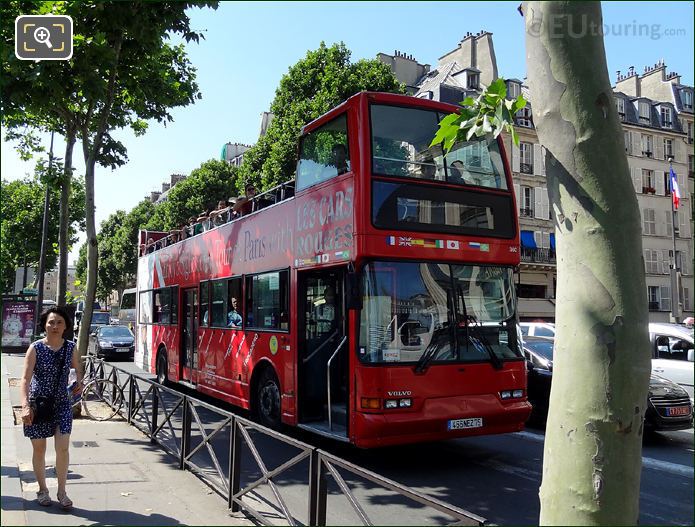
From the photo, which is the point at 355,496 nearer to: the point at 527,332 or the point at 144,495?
the point at 144,495

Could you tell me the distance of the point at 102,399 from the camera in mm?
12695

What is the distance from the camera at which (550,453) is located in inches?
92.4

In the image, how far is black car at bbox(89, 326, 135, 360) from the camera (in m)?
26.2

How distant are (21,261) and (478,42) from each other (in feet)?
117

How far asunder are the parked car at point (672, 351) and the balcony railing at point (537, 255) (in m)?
27.5

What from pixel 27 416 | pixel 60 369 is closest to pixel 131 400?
pixel 60 369

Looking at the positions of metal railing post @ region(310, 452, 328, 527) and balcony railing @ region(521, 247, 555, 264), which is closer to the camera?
metal railing post @ region(310, 452, 328, 527)

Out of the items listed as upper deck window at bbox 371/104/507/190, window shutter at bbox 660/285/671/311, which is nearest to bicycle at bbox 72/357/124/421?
upper deck window at bbox 371/104/507/190

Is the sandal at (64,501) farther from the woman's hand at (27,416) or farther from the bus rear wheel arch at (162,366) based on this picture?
the bus rear wheel arch at (162,366)

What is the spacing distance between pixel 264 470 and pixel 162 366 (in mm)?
10902

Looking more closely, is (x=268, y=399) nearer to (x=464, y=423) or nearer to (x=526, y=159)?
(x=464, y=423)

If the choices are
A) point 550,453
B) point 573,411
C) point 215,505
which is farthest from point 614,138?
point 215,505

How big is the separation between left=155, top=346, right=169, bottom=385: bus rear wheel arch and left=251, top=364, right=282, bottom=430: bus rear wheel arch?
573cm

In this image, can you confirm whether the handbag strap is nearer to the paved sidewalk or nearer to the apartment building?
the paved sidewalk
